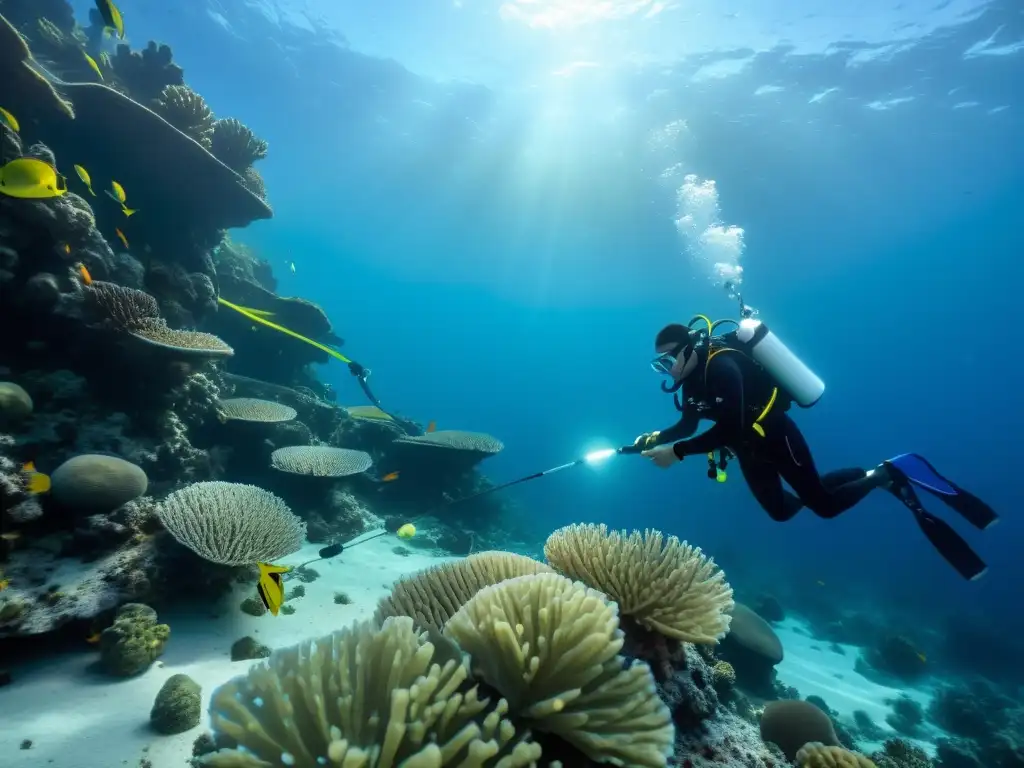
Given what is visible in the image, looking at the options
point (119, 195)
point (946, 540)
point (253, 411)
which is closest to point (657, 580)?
point (946, 540)

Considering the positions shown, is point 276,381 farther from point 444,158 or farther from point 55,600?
point 444,158

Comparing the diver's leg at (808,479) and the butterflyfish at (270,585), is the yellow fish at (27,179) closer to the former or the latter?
the butterflyfish at (270,585)

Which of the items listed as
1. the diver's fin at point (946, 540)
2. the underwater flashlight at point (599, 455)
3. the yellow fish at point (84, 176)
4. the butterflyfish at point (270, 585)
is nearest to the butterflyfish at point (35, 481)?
the butterflyfish at point (270, 585)

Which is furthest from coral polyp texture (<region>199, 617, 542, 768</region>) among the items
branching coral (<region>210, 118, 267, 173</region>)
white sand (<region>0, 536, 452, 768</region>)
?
branching coral (<region>210, 118, 267, 173</region>)

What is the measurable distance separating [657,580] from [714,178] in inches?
1363

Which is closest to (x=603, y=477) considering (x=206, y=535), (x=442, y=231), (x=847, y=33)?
(x=442, y=231)

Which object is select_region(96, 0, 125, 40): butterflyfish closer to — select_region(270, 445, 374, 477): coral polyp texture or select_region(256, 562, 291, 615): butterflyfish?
select_region(270, 445, 374, 477): coral polyp texture

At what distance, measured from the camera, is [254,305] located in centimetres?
1256

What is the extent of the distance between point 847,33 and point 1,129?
90.0 feet

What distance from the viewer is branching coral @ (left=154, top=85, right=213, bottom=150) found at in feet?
29.8

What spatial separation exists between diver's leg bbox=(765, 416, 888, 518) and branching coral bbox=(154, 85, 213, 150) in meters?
11.7

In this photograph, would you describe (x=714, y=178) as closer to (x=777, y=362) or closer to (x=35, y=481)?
(x=777, y=362)

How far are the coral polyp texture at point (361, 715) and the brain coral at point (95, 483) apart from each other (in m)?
4.16

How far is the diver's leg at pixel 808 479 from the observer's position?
4863mm
